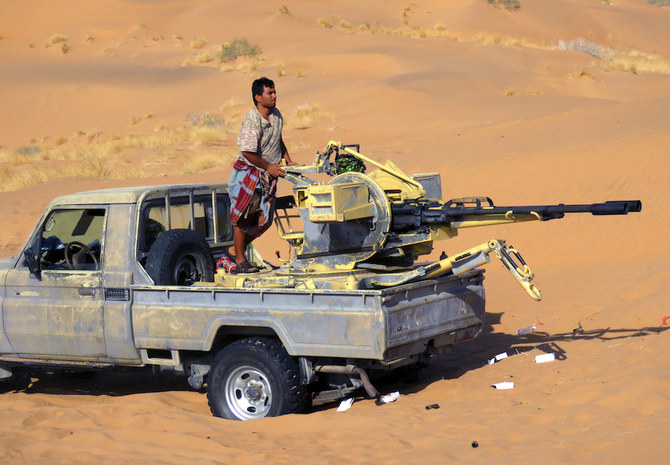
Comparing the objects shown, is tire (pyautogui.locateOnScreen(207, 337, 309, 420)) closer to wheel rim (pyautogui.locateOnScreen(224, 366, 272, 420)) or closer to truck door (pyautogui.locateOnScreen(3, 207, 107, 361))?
wheel rim (pyautogui.locateOnScreen(224, 366, 272, 420))

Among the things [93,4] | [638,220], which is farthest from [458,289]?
[93,4]

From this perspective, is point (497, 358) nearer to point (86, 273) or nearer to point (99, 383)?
point (86, 273)

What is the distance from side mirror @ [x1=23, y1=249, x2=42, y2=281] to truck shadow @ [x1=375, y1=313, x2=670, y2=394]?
308 centimetres

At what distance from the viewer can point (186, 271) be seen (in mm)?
7918

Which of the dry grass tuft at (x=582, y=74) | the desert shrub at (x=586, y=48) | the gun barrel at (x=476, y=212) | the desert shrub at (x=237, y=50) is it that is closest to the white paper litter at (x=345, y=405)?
the gun barrel at (x=476, y=212)

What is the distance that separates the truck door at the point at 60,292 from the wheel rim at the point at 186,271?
642 mm

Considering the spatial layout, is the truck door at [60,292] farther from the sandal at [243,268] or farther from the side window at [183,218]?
the sandal at [243,268]

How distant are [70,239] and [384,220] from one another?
289 centimetres

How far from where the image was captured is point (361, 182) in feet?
24.4

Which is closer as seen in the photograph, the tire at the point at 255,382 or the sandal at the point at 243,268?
the tire at the point at 255,382

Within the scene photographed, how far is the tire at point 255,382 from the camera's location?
6.99 m

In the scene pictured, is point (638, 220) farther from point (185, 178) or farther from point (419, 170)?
point (185, 178)

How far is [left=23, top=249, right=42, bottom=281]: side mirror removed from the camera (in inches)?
310

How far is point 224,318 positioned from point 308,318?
72 centimetres
